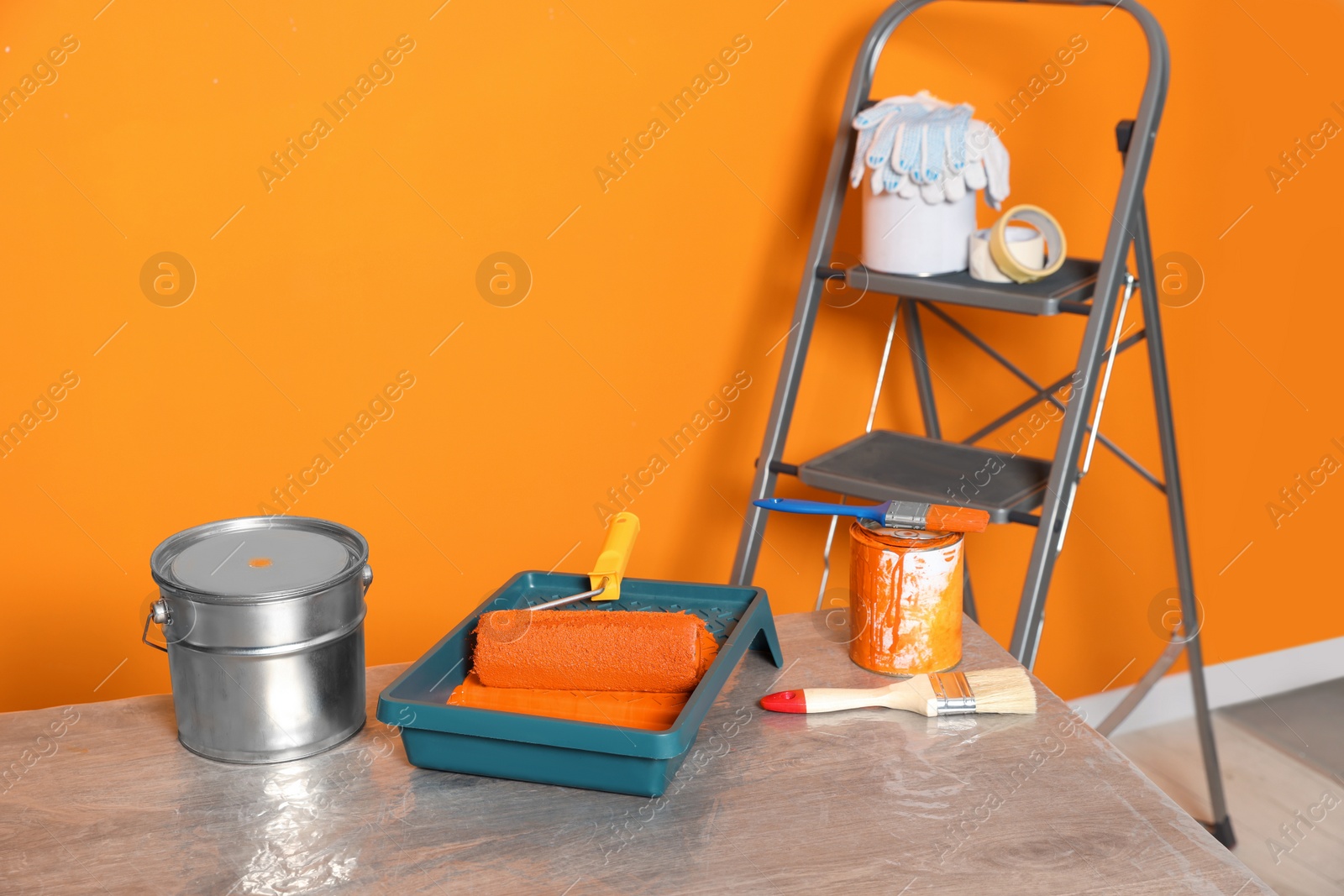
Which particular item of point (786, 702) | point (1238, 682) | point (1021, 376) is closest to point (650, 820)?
point (786, 702)

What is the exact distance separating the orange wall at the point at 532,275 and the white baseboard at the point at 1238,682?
1.14ft

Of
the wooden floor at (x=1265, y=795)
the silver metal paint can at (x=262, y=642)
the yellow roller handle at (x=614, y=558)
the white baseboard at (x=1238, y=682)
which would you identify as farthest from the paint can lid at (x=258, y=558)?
the white baseboard at (x=1238, y=682)

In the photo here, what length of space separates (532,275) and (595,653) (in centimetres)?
96

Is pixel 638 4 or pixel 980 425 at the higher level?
pixel 638 4

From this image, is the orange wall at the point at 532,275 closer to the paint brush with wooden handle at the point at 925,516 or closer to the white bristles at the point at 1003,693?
the paint brush with wooden handle at the point at 925,516

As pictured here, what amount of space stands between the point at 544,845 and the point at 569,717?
13 cm

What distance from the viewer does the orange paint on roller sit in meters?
1.09

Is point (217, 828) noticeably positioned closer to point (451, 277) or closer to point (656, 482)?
point (451, 277)

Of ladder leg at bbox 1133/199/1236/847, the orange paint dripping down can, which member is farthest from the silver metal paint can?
ladder leg at bbox 1133/199/1236/847

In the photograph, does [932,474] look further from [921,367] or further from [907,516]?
[907,516]

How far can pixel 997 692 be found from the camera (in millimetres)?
1155

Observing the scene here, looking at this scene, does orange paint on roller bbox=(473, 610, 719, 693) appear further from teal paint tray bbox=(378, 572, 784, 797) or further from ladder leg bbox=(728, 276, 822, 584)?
ladder leg bbox=(728, 276, 822, 584)

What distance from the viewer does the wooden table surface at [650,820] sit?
35.6 inches

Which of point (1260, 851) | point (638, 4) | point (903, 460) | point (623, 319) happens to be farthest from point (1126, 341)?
A: point (1260, 851)
